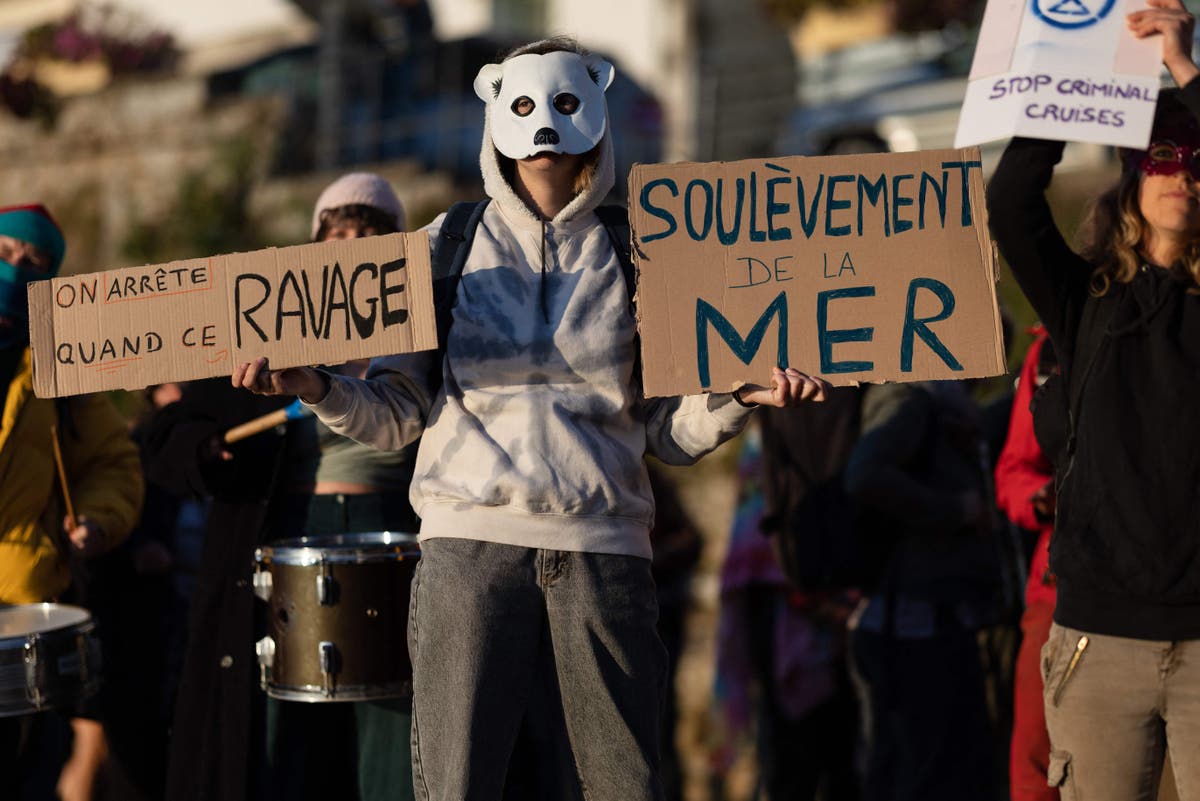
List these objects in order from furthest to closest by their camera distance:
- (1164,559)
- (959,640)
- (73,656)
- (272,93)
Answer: (272,93) → (959,640) → (73,656) → (1164,559)

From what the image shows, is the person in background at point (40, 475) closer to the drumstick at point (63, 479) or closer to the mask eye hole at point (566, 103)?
the drumstick at point (63, 479)

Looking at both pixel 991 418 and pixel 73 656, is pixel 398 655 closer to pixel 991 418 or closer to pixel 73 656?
pixel 73 656

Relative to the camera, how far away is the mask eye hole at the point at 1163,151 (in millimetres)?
4363

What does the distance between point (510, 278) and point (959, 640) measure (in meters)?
2.82

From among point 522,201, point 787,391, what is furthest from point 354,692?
point 787,391

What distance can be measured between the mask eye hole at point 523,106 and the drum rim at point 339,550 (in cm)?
137

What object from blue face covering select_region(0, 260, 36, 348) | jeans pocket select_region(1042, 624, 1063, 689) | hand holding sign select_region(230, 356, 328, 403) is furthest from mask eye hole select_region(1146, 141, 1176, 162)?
blue face covering select_region(0, 260, 36, 348)

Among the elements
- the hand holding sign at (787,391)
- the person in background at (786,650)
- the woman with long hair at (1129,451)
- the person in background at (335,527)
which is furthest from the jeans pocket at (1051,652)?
the person in background at (786,650)

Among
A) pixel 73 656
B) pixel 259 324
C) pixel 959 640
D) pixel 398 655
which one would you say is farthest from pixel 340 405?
pixel 959 640

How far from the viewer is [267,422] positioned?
5398 millimetres

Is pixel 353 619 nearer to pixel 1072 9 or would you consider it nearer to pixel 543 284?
pixel 543 284

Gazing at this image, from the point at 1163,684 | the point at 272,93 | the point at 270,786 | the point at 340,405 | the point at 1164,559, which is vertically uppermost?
the point at 272,93

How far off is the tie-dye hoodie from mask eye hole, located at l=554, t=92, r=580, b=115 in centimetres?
15

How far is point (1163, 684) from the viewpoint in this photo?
13.6ft
